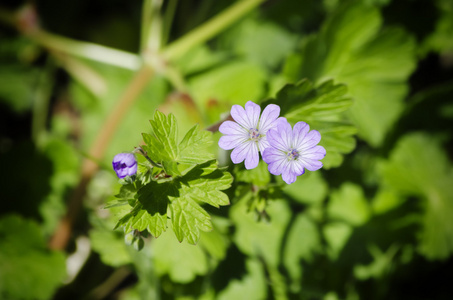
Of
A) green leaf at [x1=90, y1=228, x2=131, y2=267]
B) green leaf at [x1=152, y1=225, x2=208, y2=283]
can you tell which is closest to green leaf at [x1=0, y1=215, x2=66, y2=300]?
green leaf at [x1=90, y1=228, x2=131, y2=267]

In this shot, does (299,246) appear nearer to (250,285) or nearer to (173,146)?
(250,285)

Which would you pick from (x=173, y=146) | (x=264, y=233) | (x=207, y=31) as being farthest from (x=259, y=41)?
(x=173, y=146)

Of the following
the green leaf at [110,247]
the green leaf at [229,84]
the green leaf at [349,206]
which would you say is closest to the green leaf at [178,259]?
the green leaf at [110,247]

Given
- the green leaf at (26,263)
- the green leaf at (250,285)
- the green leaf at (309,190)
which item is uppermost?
the green leaf at (26,263)

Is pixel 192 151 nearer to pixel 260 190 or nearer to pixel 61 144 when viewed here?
pixel 260 190

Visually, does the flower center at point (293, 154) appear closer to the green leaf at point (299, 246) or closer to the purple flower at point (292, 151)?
the purple flower at point (292, 151)

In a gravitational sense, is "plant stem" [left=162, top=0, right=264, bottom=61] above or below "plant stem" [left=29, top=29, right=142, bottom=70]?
below

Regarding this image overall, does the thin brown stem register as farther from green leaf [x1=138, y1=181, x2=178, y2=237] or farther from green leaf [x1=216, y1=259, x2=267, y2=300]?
green leaf [x1=138, y1=181, x2=178, y2=237]
